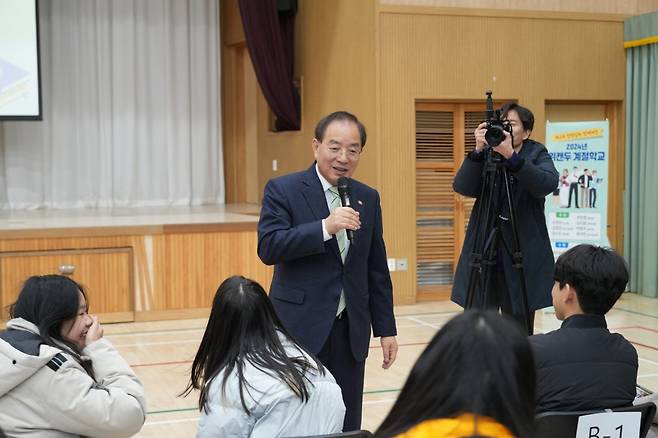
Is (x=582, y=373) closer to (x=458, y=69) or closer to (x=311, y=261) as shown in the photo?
(x=311, y=261)

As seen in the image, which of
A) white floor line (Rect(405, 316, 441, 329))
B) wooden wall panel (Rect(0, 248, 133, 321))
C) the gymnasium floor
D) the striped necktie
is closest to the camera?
the striped necktie

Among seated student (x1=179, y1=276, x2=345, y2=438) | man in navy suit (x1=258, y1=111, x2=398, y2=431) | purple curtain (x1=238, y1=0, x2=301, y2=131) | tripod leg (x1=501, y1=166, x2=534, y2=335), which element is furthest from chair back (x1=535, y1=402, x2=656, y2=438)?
purple curtain (x1=238, y1=0, x2=301, y2=131)

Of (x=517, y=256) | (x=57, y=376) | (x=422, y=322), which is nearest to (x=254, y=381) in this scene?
(x=57, y=376)

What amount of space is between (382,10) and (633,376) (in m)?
5.63

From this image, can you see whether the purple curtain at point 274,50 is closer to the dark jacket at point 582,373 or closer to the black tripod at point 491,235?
the black tripod at point 491,235

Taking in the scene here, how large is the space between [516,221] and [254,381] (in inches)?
76.4

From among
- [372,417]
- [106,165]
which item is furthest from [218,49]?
[372,417]

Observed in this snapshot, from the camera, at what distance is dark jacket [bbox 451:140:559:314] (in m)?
3.70

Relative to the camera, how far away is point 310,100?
8711 millimetres

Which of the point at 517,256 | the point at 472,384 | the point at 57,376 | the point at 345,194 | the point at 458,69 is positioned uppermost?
the point at 458,69

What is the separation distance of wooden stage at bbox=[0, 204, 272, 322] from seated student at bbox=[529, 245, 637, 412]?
499 cm

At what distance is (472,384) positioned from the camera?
1.07m

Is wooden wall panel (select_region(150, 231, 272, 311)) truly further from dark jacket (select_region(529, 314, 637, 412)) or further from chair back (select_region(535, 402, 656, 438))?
chair back (select_region(535, 402, 656, 438))

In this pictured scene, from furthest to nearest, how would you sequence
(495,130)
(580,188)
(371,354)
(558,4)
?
(558,4), (580,188), (371,354), (495,130)
